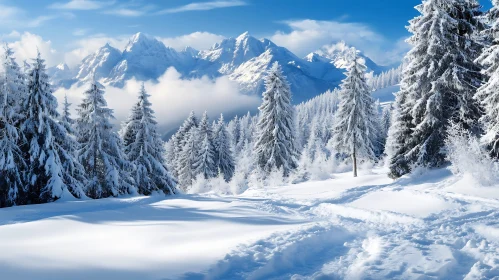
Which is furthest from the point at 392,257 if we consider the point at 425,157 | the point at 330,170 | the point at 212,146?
the point at 212,146

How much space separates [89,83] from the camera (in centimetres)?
2422

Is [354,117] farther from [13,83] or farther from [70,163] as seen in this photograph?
[13,83]

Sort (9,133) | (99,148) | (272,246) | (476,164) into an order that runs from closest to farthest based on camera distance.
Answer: (272,246) < (476,164) < (9,133) < (99,148)

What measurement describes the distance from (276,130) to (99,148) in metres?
16.5

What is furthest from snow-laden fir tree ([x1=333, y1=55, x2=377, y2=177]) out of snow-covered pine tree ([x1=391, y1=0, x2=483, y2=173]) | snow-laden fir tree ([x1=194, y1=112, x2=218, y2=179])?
snow-laden fir tree ([x1=194, y1=112, x2=218, y2=179])

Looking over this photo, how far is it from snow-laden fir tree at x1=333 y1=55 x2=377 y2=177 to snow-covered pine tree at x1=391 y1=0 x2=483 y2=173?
432 inches

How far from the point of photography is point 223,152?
4662 cm

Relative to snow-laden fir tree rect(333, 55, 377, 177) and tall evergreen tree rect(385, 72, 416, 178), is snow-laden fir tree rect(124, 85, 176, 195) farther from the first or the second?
tall evergreen tree rect(385, 72, 416, 178)

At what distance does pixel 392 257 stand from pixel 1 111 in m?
20.1

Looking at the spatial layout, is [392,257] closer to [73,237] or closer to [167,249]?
[167,249]

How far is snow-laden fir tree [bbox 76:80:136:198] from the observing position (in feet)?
77.7

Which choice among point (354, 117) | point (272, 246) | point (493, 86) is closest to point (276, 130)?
point (354, 117)

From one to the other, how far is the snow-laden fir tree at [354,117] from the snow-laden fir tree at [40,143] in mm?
23856

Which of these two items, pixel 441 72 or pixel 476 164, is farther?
pixel 441 72
